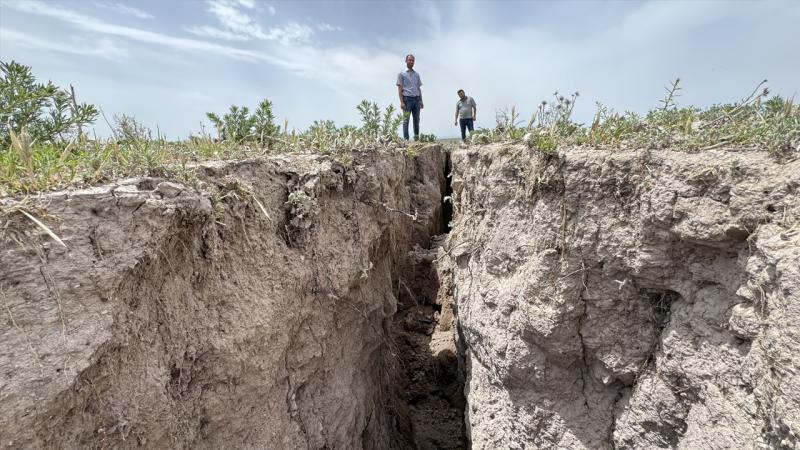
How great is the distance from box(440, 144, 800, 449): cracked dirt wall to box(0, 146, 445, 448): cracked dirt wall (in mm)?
914

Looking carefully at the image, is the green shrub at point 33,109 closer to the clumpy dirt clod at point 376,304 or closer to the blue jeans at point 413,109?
the clumpy dirt clod at point 376,304

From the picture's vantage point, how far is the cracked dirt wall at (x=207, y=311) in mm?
1682

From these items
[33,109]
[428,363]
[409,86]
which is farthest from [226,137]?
[409,86]

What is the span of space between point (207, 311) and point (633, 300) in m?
2.38

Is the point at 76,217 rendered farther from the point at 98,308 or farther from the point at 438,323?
the point at 438,323

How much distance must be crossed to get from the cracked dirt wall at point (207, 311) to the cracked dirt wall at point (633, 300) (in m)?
0.91

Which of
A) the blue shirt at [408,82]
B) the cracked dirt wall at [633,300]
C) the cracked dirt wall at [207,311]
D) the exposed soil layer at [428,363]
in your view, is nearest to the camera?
the cracked dirt wall at [207,311]

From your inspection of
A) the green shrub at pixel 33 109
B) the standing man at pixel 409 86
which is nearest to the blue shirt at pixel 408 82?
the standing man at pixel 409 86

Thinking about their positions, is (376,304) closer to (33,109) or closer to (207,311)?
(207,311)

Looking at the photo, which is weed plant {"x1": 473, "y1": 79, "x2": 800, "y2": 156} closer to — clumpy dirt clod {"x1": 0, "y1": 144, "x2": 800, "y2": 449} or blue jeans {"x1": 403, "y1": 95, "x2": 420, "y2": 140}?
clumpy dirt clod {"x1": 0, "y1": 144, "x2": 800, "y2": 449}

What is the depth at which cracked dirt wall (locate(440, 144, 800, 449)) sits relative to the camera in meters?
1.95

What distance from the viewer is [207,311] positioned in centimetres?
234

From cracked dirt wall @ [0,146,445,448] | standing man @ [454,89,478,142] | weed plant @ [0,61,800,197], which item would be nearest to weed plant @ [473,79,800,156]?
weed plant @ [0,61,800,197]

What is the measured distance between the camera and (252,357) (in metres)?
2.54
